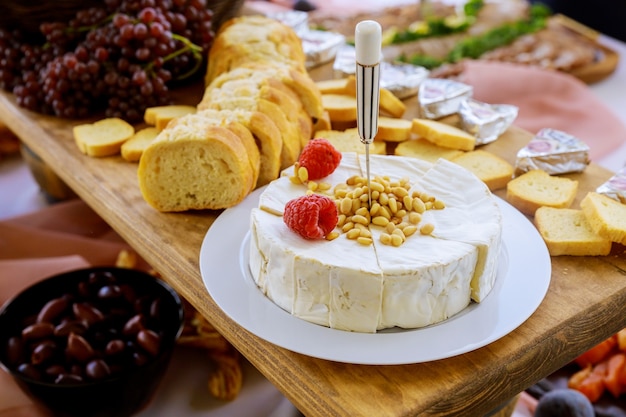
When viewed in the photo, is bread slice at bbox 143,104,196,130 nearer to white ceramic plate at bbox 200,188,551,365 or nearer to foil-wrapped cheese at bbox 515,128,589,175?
white ceramic plate at bbox 200,188,551,365

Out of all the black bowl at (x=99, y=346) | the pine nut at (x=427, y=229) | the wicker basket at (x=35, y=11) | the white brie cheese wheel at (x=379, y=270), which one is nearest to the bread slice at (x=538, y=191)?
the white brie cheese wheel at (x=379, y=270)

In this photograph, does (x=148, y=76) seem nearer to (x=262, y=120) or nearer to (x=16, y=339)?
(x=262, y=120)

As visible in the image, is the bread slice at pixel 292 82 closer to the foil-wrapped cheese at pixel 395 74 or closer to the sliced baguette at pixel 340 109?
the sliced baguette at pixel 340 109

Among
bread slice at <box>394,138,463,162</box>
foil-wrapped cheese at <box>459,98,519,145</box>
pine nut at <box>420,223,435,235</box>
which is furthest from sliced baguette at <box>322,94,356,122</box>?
pine nut at <box>420,223,435,235</box>

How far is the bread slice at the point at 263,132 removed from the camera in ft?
4.38

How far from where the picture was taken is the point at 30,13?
178 centimetres

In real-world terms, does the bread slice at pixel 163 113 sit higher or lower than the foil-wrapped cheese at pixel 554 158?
higher

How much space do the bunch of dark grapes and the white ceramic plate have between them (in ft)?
2.09

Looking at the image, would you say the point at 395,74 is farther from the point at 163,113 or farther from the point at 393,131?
the point at 163,113

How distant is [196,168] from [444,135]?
0.57 metres

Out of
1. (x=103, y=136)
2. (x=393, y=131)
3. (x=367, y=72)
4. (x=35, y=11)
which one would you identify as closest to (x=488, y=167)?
(x=393, y=131)

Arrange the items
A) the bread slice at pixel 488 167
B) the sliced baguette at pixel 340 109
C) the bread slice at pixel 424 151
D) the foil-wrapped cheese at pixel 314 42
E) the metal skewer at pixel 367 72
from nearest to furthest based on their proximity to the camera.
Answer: the metal skewer at pixel 367 72 → the bread slice at pixel 488 167 → the bread slice at pixel 424 151 → the sliced baguette at pixel 340 109 → the foil-wrapped cheese at pixel 314 42

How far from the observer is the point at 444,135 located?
1506 mm

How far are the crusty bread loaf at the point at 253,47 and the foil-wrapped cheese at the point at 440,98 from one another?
1.01ft
